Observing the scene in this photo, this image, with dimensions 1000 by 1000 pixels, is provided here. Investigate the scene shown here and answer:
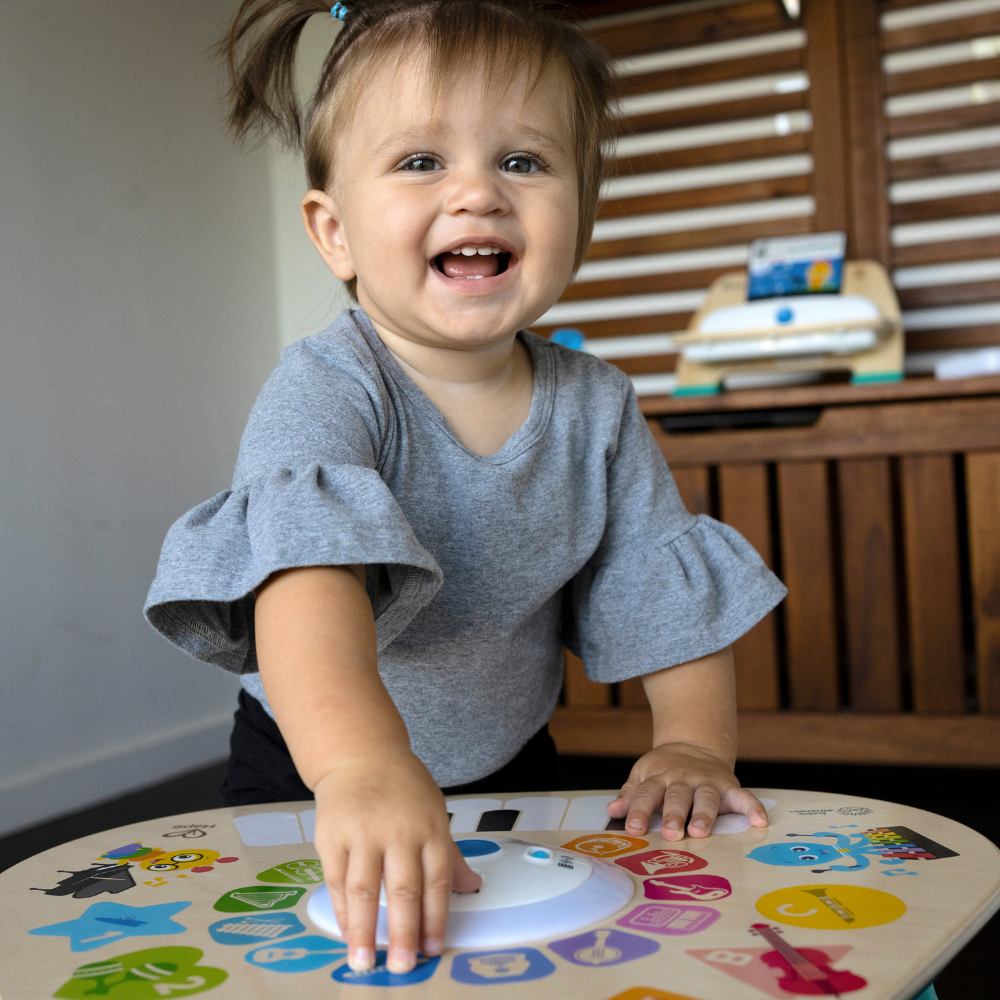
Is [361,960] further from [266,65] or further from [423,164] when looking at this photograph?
[266,65]

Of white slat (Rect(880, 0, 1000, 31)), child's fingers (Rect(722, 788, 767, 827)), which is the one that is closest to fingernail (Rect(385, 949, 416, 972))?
child's fingers (Rect(722, 788, 767, 827))

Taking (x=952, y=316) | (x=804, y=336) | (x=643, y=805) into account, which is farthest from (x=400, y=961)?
(x=952, y=316)

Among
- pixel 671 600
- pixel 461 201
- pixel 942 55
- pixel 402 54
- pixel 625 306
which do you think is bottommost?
pixel 671 600

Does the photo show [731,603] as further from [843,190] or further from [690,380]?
[843,190]

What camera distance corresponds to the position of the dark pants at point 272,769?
754 mm

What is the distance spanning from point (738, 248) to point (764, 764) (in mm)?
1037

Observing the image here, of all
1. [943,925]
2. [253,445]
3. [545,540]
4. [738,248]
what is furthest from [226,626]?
[738,248]

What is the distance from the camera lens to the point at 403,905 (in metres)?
0.36

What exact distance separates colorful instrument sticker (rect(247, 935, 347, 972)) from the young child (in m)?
0.05

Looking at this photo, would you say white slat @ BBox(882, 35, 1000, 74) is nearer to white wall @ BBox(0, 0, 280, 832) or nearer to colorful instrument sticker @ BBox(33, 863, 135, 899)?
white wall @ BBox(0, 0, 280, 832)

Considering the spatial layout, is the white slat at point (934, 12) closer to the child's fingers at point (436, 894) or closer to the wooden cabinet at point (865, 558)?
the wooden cabinet at point (865, 558)

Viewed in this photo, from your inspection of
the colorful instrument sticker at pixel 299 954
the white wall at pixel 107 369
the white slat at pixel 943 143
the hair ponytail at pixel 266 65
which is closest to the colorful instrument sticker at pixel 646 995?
the colorful instrument sticker at pixel 299 954

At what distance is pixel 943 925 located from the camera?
14.4 inches

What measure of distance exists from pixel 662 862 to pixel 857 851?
0.29 feet
